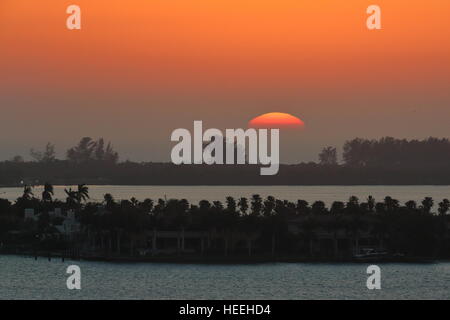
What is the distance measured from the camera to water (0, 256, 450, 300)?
52.9 metres

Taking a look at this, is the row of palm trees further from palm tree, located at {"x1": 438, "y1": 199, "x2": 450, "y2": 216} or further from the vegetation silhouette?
palm tree, located at {"x1": 438, "y1": 199, "x2": 450, "y2": 216}

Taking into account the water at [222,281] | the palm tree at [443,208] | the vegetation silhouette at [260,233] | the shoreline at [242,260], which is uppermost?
the palm tree at [443,208]

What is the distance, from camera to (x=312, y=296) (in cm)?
5216

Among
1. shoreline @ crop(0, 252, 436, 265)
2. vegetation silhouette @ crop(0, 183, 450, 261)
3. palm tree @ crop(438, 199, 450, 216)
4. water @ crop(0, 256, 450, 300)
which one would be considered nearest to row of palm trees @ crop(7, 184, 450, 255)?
vegetation silhouette @ crop(0, 183, 450, 261)

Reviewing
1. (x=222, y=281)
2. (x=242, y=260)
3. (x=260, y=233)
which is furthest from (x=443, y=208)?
(x=222, y=281)

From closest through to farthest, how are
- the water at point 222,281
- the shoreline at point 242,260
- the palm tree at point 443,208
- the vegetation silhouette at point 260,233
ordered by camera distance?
the water at point 222,281
the shoreline at point 242,260
the vegetation silhouette at point 260,233
the palm tree at point 443,208

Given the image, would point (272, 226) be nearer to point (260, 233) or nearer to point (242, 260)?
point (260, 233)

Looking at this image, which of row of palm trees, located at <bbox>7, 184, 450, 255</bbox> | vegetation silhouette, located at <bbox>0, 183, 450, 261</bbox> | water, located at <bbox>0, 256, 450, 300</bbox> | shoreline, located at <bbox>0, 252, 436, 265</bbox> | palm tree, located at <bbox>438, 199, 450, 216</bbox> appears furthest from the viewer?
palm tree, located at <bbox>438, 199, 450, 216</bbox>

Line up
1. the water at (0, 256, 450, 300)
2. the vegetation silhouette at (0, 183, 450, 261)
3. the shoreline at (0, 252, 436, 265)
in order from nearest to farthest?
1. the water at (0, 256, 450, 300)
2. the shoreline at (0, 252, 436, 265)
3. the vegetation silhouette at (0, 183, 450, 261)

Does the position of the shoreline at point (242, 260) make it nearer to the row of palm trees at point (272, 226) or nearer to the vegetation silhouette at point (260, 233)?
the vegetation silhouette at point (260, 233)

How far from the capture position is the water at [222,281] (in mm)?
52906

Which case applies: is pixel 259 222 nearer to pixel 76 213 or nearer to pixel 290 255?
pixel 290 255

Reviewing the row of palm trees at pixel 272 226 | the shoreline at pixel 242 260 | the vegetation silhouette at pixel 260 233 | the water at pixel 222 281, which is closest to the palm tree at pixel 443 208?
the vegetation silhouette at pixel 260 233

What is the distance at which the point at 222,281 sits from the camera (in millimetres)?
57500
